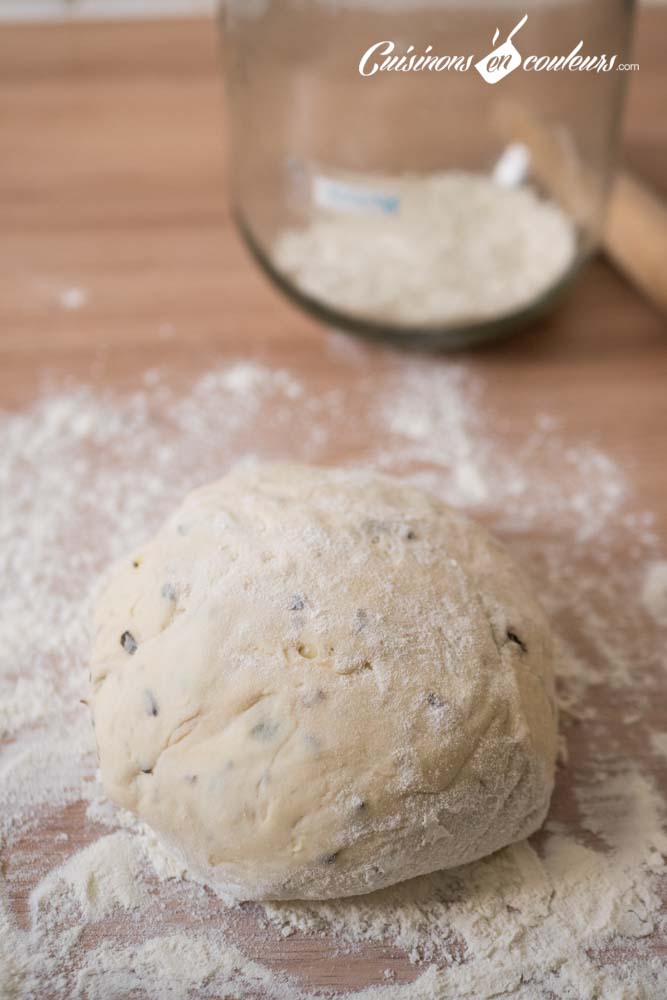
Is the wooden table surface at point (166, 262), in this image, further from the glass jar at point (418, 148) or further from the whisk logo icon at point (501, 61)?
the whisk logo icon at point (501, 61)

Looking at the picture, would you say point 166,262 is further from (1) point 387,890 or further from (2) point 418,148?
(1) point 387,890

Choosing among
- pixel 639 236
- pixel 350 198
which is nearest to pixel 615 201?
pixel 639 236

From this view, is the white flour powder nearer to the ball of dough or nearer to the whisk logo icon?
the whisk logo icon

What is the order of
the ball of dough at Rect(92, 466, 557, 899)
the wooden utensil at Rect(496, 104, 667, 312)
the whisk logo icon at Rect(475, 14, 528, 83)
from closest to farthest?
1. the ball of dough at Rect(92, 466, 557, 899)
2. the whisk logo icon at Rect(475, 14, 528, 83)
3. the wooden utensil at Rect(496, 104, 667, 312)

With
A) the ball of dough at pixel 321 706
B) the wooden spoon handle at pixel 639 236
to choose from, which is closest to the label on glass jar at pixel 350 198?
the wooden spoon handle at pixel 639 236

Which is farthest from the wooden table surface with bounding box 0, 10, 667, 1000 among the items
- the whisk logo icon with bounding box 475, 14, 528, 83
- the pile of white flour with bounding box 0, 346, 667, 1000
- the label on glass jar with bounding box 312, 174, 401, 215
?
the whisk logo icon with bounding box 475, 14, 528, 83

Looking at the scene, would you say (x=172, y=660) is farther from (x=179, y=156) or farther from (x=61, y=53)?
(x=61, y=53)
